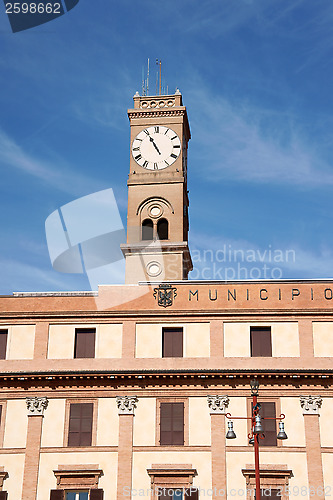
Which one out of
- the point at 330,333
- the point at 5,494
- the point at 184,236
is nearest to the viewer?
the point at 5,494

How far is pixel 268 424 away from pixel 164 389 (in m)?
5.80

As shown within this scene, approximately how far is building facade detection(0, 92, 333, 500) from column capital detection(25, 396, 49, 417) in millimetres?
58

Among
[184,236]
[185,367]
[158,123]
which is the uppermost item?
[158,123]

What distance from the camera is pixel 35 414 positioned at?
38.6 metres

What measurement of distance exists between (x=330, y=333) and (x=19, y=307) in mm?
17594

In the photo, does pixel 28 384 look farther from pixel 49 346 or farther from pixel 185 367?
pixel 185 367

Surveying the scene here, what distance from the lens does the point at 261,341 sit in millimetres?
39812

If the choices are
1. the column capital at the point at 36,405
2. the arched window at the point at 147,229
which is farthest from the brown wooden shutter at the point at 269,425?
the arched window at the point at 147,229

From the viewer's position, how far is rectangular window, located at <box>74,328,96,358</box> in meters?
40.2

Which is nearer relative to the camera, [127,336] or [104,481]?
[104,481]

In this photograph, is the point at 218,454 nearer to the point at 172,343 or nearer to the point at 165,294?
the point at 172,343

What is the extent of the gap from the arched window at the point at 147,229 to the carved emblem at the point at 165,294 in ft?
51.1

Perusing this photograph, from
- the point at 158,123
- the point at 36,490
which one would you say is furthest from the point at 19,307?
the point at 158,123

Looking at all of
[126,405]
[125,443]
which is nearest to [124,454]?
[125,443]
